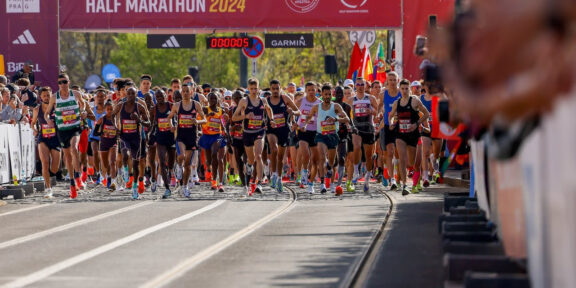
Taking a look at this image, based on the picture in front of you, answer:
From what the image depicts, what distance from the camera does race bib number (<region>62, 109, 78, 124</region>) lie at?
71.8ft

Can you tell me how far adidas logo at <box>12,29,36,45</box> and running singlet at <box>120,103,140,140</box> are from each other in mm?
12896

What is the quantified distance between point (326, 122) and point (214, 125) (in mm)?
2857

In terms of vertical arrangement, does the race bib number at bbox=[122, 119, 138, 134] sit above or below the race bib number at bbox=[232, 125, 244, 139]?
above

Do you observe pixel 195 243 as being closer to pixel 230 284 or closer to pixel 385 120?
pixel 230 284

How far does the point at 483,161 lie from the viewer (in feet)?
32.7

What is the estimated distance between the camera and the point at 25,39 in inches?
1352

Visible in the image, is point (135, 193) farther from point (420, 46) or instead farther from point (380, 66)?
point (380, 66)

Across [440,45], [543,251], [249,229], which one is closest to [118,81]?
[249,229]

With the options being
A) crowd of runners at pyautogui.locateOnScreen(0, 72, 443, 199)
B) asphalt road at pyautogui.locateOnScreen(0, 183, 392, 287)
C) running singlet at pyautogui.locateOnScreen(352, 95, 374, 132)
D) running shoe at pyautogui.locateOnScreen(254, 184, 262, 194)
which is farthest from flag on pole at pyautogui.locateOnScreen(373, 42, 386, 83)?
asphalt road at pyautogui.locateOnScreen(0, 183, 392, 287)

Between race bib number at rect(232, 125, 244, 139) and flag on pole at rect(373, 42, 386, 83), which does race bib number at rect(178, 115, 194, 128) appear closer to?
race bib number at rect(232, 125, 244, 139)

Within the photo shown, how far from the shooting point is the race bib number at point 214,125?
24078mm

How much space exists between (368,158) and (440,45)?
19735mm

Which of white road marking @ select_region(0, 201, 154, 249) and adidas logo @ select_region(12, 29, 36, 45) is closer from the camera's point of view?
white road marking @ select_region(0, 201, 154, 249)

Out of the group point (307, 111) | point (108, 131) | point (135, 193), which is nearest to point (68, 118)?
point (135, 193)
